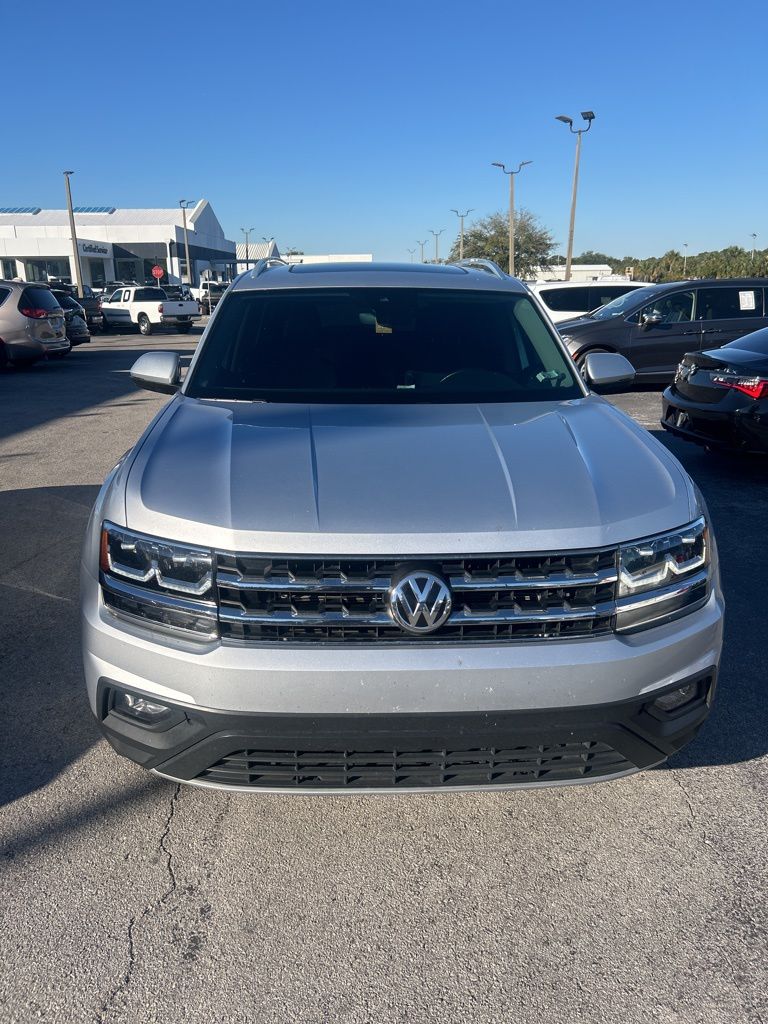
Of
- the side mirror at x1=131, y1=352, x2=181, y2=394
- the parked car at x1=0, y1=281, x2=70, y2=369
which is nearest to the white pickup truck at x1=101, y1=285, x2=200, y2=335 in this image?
the parked car at x1=0, y1=281, x2=70, y2=369

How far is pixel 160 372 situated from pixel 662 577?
8.74ft

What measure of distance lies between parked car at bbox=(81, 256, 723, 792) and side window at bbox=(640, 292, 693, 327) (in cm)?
1120

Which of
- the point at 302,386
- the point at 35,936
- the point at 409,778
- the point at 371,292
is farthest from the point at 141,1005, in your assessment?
the point at 371,292

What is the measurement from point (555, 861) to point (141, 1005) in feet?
4.07

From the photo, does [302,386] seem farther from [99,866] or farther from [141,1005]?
[141,1005]

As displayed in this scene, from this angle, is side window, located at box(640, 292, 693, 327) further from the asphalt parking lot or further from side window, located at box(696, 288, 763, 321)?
the asphalt parking lot

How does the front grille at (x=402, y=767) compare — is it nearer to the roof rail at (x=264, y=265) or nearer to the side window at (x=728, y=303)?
the roof rail at (x=264, y=265)

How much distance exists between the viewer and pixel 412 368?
12.2 feet

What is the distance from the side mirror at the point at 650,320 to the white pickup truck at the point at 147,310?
20.5m

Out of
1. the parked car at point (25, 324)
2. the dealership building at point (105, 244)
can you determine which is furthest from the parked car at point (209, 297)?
the parked car at point (25, 324)

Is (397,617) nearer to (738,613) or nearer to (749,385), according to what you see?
(738,613)

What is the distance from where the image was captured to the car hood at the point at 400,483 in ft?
7.44

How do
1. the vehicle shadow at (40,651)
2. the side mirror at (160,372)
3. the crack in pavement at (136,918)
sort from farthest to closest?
1. the side mirror at (160,372)
2. the vehicle shadow at (40,651)
3. the crack in pavement at (136,918)

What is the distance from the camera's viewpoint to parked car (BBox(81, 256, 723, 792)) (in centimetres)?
221
